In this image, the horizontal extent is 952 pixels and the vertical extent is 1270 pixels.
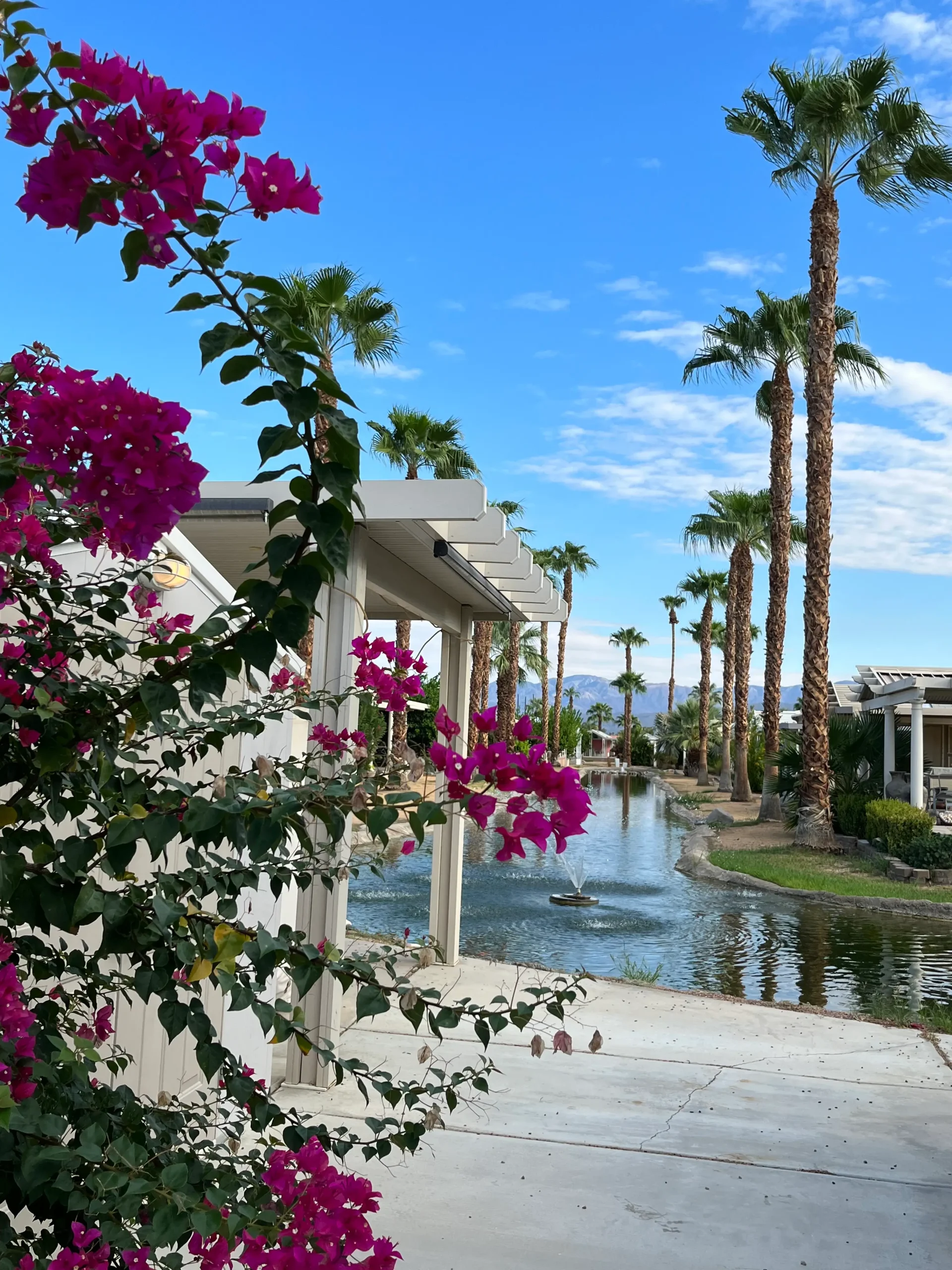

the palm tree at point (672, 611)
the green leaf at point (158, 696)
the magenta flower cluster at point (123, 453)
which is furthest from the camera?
the palm tree at point (672, 611)

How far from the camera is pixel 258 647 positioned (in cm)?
129

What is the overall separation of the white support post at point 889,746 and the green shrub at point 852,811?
1.25 meters

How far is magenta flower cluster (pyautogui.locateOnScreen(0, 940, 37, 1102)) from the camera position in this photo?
1412 millimetres


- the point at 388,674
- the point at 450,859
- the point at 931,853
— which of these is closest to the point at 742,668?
the point at 931,853

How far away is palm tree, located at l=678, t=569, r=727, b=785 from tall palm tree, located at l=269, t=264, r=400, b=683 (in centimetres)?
2413

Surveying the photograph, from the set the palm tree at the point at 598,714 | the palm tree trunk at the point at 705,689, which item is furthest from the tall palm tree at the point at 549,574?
the palm tree at the point at 598,714

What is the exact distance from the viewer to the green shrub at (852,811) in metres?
Result: 19.8

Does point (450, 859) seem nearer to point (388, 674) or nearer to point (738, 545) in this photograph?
point (388, 674)

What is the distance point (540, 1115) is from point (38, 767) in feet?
13.6

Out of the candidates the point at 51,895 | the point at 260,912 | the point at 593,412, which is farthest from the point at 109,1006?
the point at 593,412

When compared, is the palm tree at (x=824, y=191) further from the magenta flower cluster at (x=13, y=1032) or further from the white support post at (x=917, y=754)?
the magenta flower cluster at (x=13, y=1032)

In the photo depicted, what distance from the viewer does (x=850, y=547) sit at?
72.2 meters

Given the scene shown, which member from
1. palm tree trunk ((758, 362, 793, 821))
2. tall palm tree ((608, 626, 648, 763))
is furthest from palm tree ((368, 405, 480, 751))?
tall palm tree ((608, 626, 648, 763))

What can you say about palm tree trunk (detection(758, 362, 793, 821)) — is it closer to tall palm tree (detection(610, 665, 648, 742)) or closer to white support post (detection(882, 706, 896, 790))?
white support post (detection(882, 706, 896, 790))
